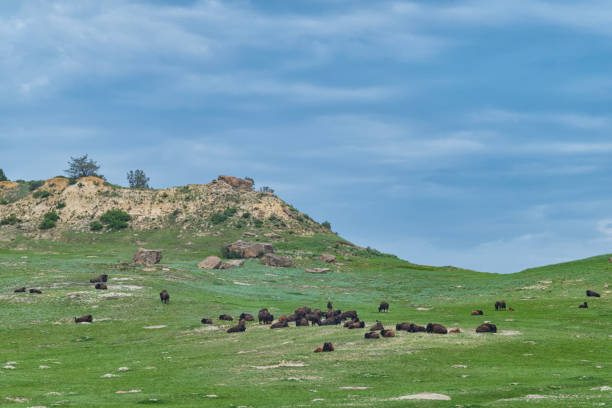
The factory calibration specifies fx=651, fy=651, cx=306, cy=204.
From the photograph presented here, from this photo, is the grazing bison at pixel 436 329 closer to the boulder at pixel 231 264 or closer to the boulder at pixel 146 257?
the boulder at pixel 146 257

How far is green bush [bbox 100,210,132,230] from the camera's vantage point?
168 m

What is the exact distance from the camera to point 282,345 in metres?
41.9

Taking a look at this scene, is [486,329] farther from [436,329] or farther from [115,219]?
[115,219]

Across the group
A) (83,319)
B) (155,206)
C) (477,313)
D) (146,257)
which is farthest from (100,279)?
(155,206)

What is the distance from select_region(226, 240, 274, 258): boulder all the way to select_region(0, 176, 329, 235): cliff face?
115 ft

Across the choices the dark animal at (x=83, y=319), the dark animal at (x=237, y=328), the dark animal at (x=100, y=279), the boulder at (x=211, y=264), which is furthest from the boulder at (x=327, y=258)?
the dark animal at (x=237, y=328)

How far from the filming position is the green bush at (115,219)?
6614 inches

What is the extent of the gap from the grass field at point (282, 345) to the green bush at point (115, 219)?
67.4 metres

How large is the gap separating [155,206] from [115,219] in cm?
1281

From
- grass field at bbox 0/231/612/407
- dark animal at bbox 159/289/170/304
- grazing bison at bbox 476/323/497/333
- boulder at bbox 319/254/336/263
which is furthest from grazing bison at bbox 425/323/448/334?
boulder at bbox 319/254/336/263

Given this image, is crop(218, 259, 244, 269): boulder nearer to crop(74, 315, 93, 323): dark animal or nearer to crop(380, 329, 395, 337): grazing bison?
crop(74, 315, 93, 323): dark animal

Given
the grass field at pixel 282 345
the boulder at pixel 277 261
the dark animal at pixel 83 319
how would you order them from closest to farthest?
the grass field at pixel 282 345
the dark animal at pixel 83 319
the boulder at pixel 277 261

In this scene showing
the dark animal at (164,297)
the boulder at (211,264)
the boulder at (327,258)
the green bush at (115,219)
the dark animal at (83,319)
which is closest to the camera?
the dark animal at (83,319)

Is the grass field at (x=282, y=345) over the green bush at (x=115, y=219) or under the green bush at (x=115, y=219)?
under
